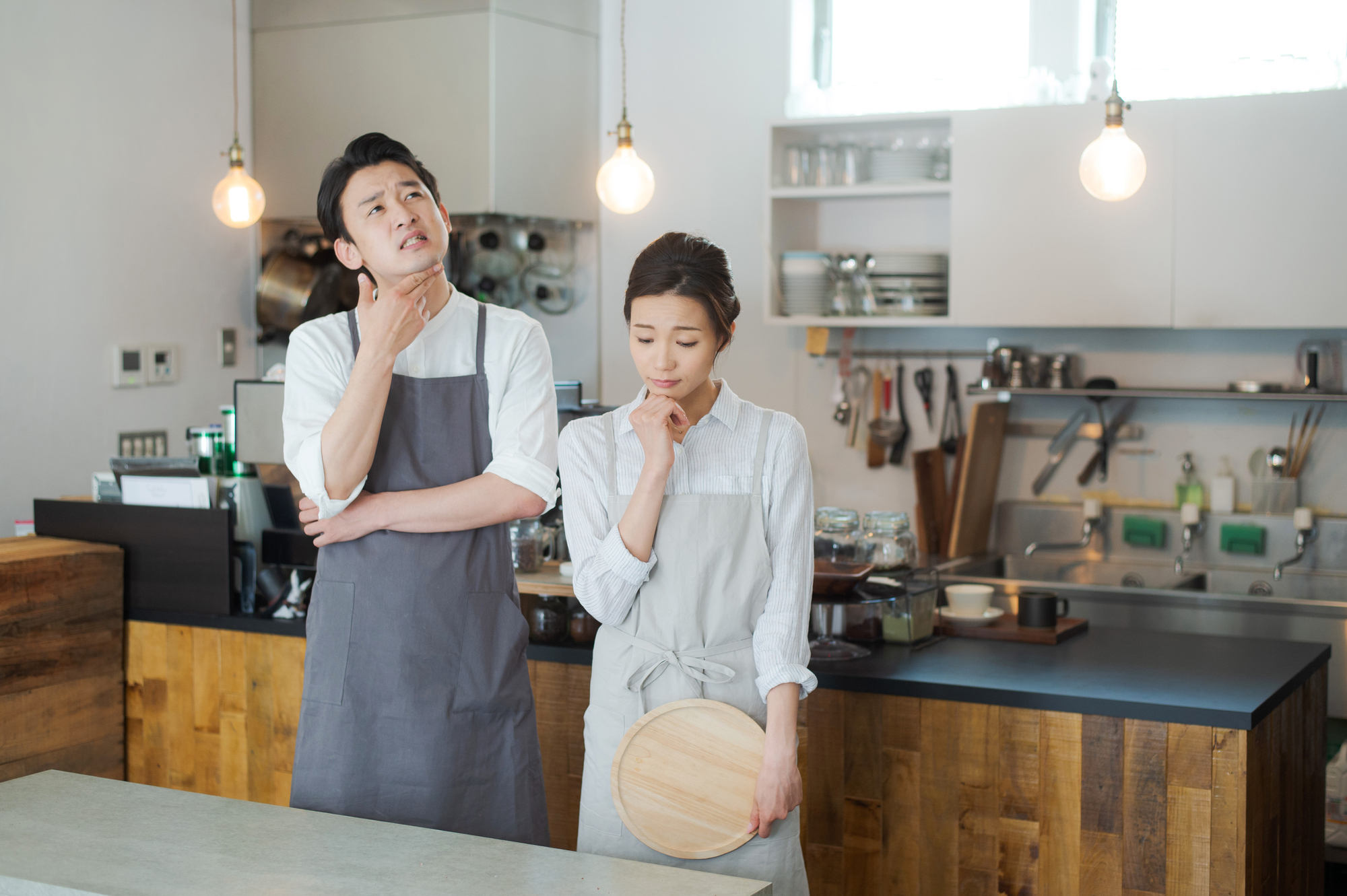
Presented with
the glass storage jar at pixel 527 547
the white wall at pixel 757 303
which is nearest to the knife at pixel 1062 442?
the white wall at pixel 757 303

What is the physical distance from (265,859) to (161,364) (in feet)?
10.2

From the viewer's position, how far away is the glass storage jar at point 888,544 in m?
2.72

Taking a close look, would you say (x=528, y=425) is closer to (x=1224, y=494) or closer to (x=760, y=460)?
(x=760, y=460)

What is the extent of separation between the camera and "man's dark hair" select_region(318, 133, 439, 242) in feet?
6.23

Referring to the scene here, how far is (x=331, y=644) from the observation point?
194cm

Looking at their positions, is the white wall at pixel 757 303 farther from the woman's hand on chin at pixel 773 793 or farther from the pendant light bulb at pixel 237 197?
the woman's hand on chin at pixel 773 793

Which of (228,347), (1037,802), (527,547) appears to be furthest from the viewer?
(228,347)

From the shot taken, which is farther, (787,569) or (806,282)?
(806,282)

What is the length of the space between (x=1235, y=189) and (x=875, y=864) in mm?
2403

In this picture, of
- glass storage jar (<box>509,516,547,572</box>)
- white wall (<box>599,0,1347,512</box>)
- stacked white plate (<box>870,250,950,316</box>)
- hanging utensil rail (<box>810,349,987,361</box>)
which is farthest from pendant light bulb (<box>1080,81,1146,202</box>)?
glass storage jar (<box>509,516,547,572</box>)

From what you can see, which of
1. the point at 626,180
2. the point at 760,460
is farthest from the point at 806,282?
the point at 760,460

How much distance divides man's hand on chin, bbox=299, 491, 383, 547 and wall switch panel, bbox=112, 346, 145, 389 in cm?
236

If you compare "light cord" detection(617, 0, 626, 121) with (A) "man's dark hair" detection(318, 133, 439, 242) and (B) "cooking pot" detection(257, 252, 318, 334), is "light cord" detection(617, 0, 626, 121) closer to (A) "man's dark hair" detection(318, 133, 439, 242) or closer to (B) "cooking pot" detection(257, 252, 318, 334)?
(B) "cooking pot" detection(257, 252, 318, 334)

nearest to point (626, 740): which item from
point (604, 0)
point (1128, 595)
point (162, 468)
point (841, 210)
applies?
point (162, 468)
